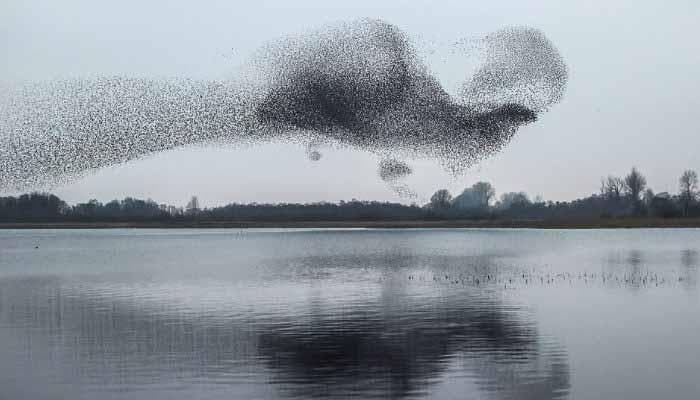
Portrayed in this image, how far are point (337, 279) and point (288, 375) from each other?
22.3m

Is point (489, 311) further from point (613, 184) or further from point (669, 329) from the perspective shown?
point (613, 184)

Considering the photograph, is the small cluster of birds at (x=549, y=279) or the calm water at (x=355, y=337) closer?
the calm water at (x=355, y=337)

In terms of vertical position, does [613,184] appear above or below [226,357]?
above

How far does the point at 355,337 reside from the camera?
19984 mm

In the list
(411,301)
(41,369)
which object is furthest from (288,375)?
(411,301)

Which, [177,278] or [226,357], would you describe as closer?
[226,357]

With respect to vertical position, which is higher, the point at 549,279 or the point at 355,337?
the point at 549,279

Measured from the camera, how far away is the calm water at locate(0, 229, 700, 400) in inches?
584

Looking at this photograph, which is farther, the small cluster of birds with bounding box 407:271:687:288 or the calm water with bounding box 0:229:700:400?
the small cluster of birds with bounding box 407:271:687:288

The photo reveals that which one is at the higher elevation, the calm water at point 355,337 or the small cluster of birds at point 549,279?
the small cluster of birds at point 549,279

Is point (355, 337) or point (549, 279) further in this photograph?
point (549, 279)

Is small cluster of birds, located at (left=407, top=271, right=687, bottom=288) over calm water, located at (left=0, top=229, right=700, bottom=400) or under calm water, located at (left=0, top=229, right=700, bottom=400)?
over

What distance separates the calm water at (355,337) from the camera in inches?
584

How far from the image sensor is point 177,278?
39844 mm
